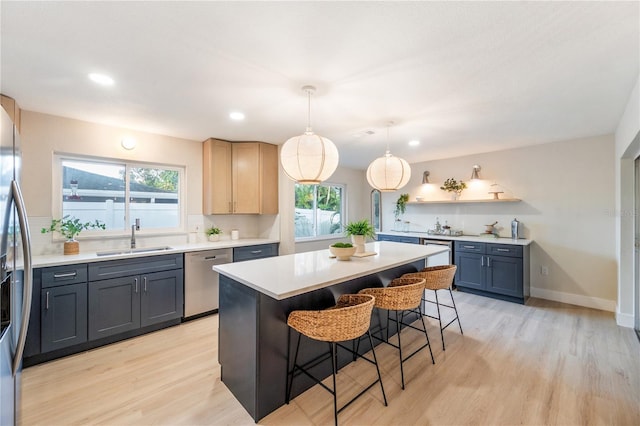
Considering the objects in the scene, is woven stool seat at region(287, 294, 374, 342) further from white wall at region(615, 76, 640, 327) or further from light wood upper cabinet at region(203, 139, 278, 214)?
white wall at region(615, 76, 640, 327)

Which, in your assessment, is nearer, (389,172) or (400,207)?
(389,172)

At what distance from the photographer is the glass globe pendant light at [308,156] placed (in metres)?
2.05

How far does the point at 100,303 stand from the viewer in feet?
8.80

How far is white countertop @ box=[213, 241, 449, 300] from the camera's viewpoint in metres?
1.70

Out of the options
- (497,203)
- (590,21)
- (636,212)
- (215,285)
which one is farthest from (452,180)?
(215,285)

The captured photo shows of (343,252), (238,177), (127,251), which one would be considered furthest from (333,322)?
(238,177)

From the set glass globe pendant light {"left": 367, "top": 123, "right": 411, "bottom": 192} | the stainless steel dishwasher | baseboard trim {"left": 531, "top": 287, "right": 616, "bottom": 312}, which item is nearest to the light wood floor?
the stainless steel dishwasher

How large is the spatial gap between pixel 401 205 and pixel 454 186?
3.72ft

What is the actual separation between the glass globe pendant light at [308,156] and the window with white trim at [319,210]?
3.16 meters

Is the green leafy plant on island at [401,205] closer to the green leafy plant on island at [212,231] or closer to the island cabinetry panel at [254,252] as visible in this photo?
the island cabinetry panel at [254,252]

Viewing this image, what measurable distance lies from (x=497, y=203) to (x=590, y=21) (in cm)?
358

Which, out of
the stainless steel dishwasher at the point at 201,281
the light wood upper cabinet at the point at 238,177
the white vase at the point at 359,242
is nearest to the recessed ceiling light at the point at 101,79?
the light wood upper cabinet at the point at 238,177

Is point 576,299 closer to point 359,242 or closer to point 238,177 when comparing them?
point 359,242

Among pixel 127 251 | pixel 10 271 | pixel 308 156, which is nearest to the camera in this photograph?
pixel 10 271
